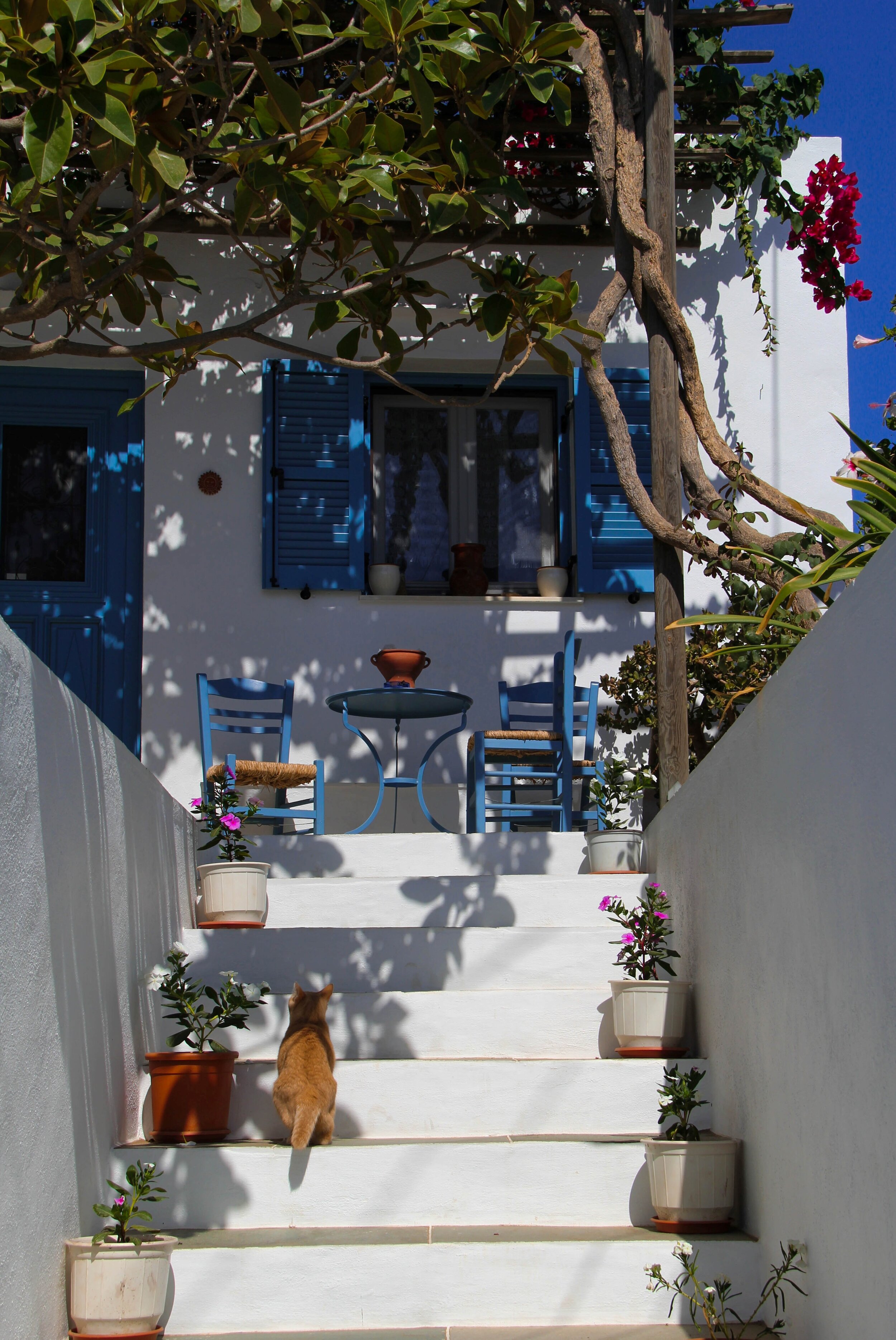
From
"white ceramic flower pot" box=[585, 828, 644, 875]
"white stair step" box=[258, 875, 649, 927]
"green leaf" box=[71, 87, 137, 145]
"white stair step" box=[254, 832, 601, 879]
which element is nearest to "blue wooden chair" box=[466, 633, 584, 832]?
"white stair step" box=[254, 832, 601, 879]

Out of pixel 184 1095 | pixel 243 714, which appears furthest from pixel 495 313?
pixel 243 714

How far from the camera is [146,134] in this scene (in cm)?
258

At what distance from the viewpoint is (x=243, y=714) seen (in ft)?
19.1

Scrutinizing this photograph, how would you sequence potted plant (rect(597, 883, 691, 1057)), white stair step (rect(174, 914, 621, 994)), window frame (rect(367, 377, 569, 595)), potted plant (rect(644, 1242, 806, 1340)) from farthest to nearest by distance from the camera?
window frame (rect(367, 377, 569, 595)) < white stair step (rect(174, 914, 621, 994)) < potted plant (rect(597, 883, 691, 1057)) < potted plant (rect(644, 1242, 806, 1340))

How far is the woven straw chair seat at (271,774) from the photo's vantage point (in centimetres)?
520

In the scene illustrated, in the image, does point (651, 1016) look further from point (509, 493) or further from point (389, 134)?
point (509, 493)

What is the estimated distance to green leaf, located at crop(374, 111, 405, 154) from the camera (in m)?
2.87

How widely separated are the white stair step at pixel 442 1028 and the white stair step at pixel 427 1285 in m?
0.79

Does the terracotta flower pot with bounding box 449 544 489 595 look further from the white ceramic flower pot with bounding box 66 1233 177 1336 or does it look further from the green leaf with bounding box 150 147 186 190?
the white ceramic flower pot with bounding box 66 1233 177 1336

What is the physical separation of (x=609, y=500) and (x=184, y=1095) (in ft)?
13.0

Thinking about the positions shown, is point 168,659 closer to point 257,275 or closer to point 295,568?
point 295,568

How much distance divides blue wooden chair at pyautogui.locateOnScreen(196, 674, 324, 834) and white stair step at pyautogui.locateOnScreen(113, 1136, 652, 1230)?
6.16ft

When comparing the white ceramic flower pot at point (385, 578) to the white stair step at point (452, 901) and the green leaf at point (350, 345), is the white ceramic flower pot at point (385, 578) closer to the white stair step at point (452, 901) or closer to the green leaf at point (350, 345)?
the white stair step at point (452, 901)

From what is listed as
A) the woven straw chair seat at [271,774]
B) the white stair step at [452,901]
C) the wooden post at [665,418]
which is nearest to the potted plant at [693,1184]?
the white stair step at [452,901]
